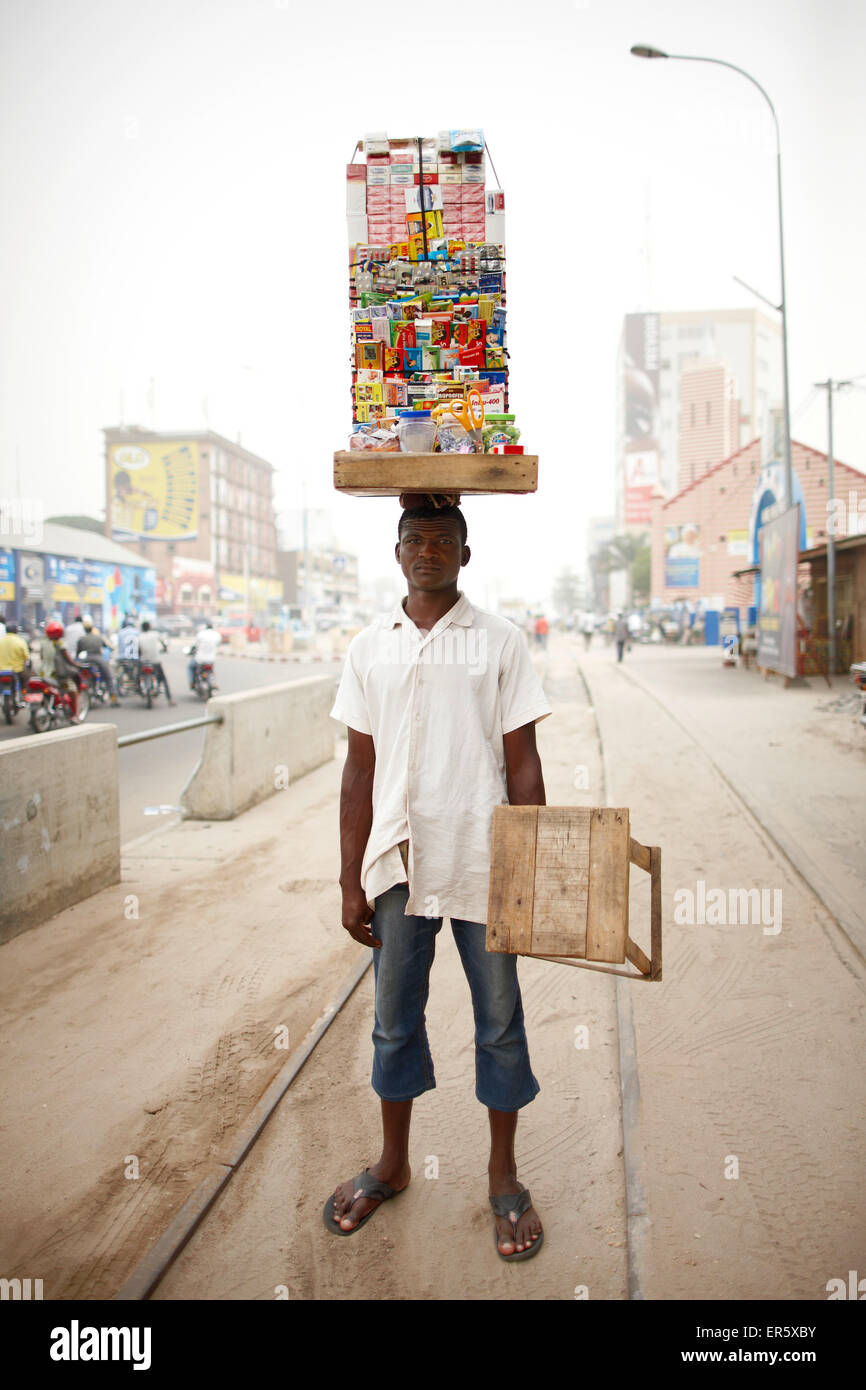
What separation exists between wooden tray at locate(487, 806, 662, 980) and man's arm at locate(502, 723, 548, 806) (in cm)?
13

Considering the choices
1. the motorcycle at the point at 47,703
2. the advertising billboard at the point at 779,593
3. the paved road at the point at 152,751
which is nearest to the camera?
the paved road at the point at 152,751

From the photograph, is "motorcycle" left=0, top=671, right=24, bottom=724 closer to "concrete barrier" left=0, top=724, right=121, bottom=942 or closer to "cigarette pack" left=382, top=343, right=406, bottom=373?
"concrete barrier" left=0, top=724, right=121, bottom=942

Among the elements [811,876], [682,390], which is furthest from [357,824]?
[682,390]

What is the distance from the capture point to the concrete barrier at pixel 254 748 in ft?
23.7

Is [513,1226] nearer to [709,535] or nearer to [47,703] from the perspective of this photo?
[47,703]

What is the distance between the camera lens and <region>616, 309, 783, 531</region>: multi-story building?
2413 inches

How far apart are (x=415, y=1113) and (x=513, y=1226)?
710mm

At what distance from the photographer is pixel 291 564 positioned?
10019cm

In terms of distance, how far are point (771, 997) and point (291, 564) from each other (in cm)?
9960

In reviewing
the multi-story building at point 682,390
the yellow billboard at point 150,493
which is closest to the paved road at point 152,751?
the multi-story building at point 682,390

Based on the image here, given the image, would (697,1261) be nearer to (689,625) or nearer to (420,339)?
(420,339)

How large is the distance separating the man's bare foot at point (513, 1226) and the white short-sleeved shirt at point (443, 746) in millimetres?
812

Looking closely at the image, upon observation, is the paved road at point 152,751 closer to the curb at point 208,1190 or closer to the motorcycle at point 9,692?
the motorcycle at point 9,692
